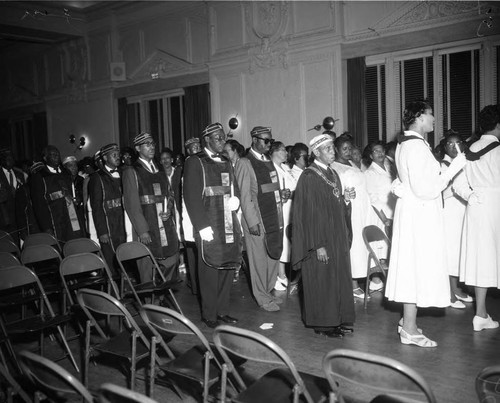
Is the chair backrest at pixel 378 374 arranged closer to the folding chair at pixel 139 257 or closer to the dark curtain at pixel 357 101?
the folding chair at pixel 139 257

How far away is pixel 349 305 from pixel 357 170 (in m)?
1.74

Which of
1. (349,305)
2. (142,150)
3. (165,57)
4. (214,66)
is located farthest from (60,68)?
(349,305)

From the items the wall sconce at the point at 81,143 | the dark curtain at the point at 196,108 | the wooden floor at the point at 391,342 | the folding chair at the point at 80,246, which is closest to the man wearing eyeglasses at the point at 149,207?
the folding chair at the point at 80,246

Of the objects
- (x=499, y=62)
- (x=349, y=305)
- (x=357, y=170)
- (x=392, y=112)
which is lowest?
(x=349, y=305)

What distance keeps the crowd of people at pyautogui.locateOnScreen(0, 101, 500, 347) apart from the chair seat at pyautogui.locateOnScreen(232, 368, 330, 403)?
1459 mm

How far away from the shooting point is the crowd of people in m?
3.45

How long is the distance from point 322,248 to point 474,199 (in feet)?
4.31

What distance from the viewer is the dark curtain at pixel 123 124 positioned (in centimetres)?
1168

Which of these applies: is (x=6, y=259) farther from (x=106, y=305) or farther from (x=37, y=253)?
(x=106, y=305)

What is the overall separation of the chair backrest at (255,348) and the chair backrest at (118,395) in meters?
0.53

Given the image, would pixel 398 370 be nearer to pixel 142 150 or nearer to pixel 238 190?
pixel 238 190

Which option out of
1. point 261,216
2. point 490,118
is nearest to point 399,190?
point 490,118

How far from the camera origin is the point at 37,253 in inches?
173

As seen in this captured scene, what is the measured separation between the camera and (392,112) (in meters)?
7.80
